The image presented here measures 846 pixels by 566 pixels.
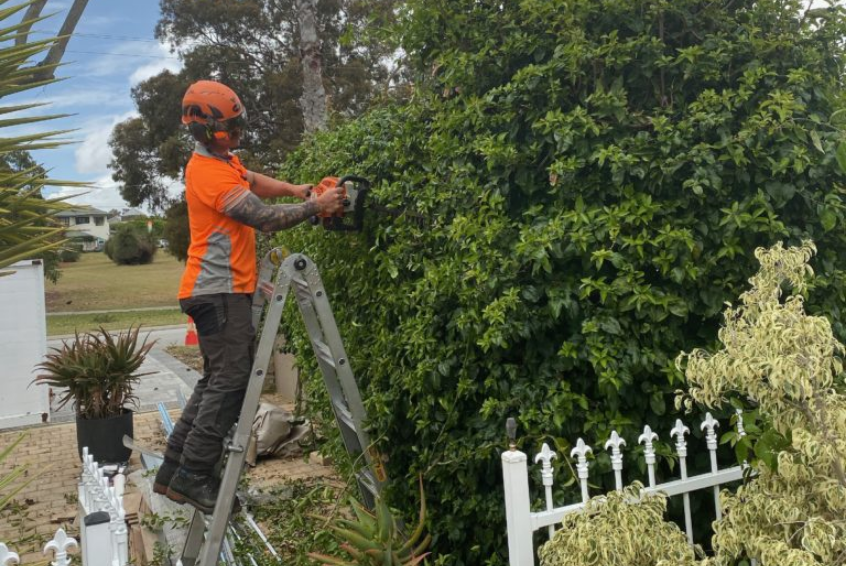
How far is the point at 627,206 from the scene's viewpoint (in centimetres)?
243

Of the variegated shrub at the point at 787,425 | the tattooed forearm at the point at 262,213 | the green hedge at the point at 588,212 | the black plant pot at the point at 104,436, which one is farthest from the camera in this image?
the black plant pot at the point at 104,436

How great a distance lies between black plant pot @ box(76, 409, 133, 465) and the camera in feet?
19.5

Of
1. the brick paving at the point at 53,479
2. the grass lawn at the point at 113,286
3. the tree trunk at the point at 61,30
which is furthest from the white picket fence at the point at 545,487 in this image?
the grass lawn at the point at 113,286

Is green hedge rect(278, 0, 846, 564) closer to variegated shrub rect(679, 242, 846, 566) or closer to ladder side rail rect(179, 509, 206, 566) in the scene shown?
variegated shrub rect(679, 242, 846, 566)

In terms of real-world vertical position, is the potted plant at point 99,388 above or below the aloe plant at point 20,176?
below

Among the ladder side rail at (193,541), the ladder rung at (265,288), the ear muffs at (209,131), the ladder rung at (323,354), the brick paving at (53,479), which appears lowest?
the brick paving at (53,479)

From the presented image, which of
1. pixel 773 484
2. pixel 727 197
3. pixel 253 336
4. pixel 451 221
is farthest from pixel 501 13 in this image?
pixel 773 484

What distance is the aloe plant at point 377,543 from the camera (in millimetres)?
2482

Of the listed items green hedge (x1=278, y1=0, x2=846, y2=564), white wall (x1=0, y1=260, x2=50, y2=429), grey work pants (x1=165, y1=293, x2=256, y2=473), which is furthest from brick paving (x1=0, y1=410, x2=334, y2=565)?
green hedge (x1=278, y1=0, x2=846, y2=564)

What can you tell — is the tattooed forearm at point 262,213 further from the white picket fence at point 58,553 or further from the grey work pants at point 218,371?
the white picket fence at point 58,553

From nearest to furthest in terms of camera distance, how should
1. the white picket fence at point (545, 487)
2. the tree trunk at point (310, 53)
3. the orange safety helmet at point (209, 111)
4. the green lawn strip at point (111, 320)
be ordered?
the white picket fence at point (545, 487), the orange safety helmet at point (209, 111), the tree trunk at point (310, 53), the green lawn strip at point (111, 320)

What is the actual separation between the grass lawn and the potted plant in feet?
62.4

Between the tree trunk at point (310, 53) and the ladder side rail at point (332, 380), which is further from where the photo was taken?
the tree trunk at point (310, 53)

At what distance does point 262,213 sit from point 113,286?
116 ft
